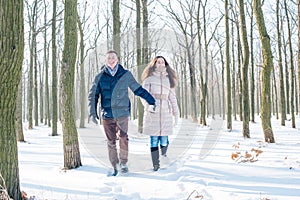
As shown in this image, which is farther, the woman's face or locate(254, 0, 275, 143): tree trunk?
locate(254, 0, 275, 143): tree trunk

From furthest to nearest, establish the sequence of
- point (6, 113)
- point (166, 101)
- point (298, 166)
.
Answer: point (166, 101) < point (298, 166) < point (6, 113)

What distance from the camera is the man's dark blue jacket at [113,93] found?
13.7ft

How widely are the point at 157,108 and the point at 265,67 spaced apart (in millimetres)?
3863

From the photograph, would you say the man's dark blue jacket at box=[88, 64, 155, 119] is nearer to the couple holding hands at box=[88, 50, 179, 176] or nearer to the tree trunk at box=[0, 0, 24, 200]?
the couple holding hands at box=[88, 50, 179, 176]

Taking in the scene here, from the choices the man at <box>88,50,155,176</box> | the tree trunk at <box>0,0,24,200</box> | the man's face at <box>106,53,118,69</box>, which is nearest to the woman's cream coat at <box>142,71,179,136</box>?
the man at <box>88,50,155,176</box>

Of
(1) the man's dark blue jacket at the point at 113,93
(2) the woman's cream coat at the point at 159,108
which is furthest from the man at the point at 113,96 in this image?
(2) the woman's cream coat at the point at 159,108

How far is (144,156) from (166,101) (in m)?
1.69

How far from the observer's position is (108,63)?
4.18 m

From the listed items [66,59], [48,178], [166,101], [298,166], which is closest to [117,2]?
[66,59]

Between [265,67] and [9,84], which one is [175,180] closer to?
[9,84]

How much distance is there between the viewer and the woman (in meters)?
4.44

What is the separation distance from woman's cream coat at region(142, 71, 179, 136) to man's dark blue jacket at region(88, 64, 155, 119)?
10.5 inches

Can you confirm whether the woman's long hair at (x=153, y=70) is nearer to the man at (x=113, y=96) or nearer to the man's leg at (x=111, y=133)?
the man at (x=113, y=96)

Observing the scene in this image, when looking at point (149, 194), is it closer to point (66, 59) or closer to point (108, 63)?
point (108, 63)
